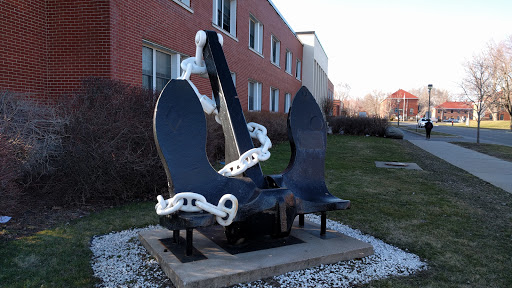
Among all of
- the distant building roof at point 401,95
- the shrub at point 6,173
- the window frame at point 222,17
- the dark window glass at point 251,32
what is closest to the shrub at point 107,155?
the shrub at point 6,173

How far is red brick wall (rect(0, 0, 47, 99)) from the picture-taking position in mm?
6539

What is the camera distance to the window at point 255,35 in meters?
17.2

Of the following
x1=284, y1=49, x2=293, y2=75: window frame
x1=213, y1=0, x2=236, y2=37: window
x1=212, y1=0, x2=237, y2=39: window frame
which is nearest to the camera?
x1=212, y1=0, x2=237, y2=39: window frame

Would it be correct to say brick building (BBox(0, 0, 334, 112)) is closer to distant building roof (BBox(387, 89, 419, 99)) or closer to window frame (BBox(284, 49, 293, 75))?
window frame (BBox(284, 49, 293, 75))

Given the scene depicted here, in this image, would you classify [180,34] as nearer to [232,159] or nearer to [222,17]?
[222,17]

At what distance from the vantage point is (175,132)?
9.40 ft

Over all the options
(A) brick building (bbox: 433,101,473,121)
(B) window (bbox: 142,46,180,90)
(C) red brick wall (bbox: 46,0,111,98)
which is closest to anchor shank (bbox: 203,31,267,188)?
(C) red brick wall (bbox: 46,0,111,98)

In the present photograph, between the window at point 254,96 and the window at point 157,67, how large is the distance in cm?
748

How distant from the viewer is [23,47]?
6918 millimetres

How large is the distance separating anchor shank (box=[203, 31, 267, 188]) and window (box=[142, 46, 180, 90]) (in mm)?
5283

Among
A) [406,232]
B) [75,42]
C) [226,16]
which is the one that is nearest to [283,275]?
[406,232]

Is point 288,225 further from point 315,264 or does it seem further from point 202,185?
point 202,185

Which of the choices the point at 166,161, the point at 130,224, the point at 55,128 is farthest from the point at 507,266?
the point at 55,128

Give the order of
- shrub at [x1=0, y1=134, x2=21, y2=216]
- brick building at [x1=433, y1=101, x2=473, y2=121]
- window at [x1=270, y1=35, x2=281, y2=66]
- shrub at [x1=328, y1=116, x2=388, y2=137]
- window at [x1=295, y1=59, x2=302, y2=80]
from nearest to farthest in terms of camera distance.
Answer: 1. shrub at [x1=0, y1=134, x2=21, y2=216]
2. window at [x1=270, y1=35, x2=281, y2=66]
3. shrub at [x1=328, y1=116, x2=388, y2=137]
4. window at [x1=295, y1=59, x2=302, y2=80]
5. brick building at [x1=433, y1=101, x2=473, y2=121]
